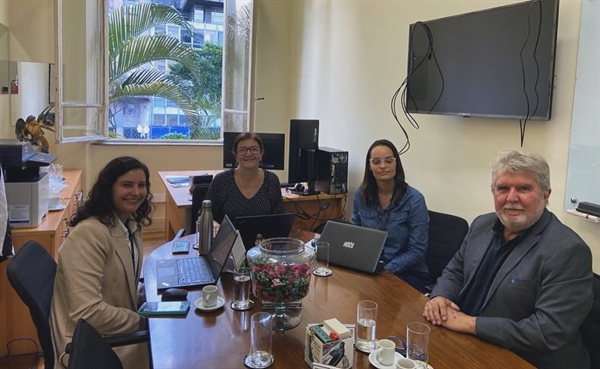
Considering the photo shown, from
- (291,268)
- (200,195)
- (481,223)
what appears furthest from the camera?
(200,195)

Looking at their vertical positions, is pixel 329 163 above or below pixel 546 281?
above

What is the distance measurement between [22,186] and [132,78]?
125 inches

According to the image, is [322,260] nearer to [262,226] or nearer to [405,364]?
[262,226]

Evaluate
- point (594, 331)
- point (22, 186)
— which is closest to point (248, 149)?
point (22, 186)

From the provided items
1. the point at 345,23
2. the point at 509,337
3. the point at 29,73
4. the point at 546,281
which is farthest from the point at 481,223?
the point at 29,73

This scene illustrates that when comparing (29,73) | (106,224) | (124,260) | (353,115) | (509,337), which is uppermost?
(29,73)

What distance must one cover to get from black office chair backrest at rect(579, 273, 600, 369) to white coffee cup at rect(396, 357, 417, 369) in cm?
84

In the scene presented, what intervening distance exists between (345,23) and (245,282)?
3.23 meters

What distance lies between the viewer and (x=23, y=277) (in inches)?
58.1

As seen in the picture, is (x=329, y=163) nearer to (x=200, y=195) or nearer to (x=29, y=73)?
(x=200, y=195)

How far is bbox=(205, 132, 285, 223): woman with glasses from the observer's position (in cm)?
281

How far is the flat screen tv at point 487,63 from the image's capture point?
2.26 meters

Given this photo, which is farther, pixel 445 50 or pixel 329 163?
pixel 329 163

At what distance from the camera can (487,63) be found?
256cm
